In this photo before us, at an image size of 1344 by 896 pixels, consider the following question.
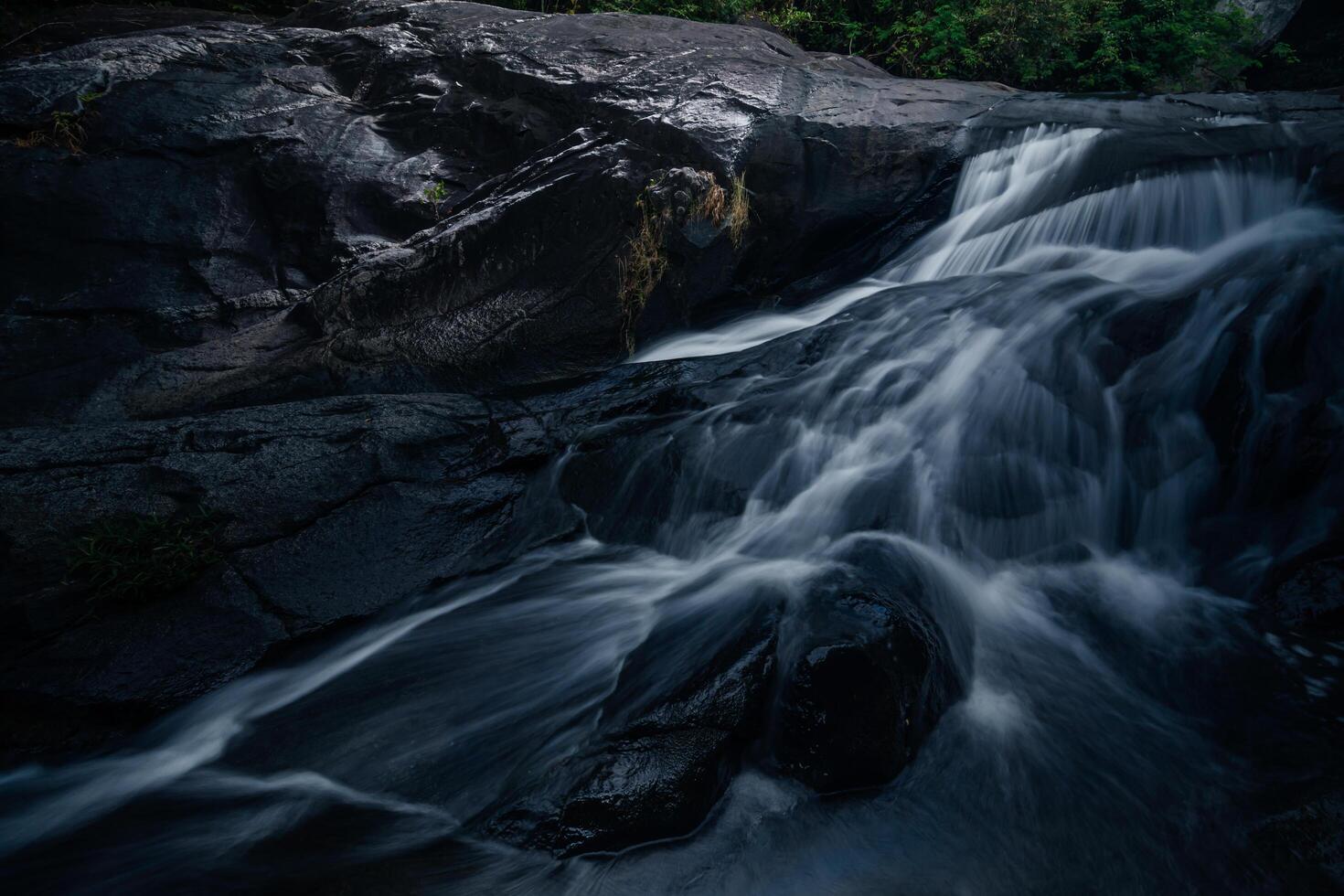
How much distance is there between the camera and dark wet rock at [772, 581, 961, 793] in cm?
291

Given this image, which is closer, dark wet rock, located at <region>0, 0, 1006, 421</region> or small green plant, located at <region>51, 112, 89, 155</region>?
dark wet rock, located at <region>0, 0, 1006, 421</region>

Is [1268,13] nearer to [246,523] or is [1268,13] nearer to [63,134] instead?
[246,523]

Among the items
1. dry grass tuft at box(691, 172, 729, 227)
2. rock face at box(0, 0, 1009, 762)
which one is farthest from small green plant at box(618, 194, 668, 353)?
dry grass tuft at box(691, 172, 729, 227)

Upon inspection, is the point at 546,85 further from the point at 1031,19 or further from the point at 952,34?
the point at 1031,19

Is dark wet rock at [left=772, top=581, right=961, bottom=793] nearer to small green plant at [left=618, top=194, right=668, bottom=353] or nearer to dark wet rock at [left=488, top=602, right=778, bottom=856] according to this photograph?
dark wet rock at [left=488, top=602, right=778, bottom=856]

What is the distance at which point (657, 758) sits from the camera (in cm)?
280

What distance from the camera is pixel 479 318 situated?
22.3 feet

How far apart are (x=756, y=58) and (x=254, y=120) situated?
6106 millimetres

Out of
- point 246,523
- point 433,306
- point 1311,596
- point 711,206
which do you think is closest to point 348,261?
point 433,306

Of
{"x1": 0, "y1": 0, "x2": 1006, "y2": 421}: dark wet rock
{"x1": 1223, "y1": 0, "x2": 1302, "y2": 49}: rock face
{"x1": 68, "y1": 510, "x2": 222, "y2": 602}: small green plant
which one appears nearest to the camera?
{"x1": 68, "y1": 510, "x2": 222, "y2": 602}: small green plant

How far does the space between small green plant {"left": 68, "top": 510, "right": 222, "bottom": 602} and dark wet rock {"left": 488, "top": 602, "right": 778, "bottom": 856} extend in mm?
2630

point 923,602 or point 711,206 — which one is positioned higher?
point 711,206

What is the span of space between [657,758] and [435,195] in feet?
25.9

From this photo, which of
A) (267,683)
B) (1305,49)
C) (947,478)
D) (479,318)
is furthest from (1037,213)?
(1305,49)
